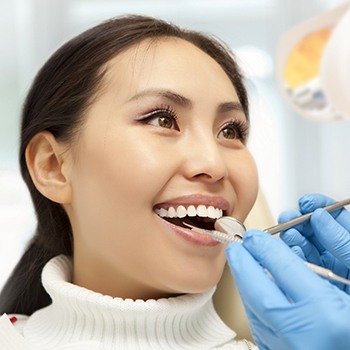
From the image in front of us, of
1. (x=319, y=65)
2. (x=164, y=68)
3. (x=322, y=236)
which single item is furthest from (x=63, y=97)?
(x=319, y=65)

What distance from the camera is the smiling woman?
1324mm

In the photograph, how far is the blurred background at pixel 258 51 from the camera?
11.7 feet

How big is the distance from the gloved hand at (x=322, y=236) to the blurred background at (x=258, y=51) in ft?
6.75

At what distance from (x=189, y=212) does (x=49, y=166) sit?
43cm

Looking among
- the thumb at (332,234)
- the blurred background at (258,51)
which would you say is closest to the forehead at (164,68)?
the thumb at (332,234)

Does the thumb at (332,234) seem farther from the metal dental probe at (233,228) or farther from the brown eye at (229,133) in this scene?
the brown eye at (229,133)

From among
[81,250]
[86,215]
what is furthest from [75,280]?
[86,215]

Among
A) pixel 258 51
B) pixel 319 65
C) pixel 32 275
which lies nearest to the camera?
pixel 32 275

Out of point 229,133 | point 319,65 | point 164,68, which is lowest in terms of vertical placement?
point 229,133

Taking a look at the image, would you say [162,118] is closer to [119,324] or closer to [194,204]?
[194,204]

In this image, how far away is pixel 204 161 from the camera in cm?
132

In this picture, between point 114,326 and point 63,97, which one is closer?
point 114,326

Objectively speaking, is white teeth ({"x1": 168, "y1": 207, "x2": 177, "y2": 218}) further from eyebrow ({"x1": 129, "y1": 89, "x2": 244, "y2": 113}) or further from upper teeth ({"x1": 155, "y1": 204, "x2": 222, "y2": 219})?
eyebrow ({"x1": 129, "y1": 89, "x2": 244, "y2": 113})

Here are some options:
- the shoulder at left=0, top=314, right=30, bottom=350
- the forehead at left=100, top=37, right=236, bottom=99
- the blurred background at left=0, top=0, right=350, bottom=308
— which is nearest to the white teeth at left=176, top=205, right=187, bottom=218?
the forehead at left=100, top=37, right=236, bottom=99
